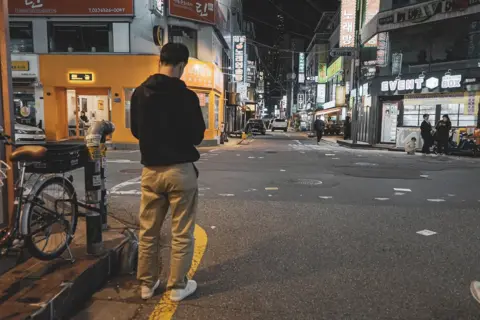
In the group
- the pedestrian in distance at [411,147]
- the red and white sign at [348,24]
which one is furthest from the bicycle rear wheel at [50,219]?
the red and white sign at [348,24]

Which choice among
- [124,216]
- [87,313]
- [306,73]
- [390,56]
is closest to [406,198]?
[124,216]

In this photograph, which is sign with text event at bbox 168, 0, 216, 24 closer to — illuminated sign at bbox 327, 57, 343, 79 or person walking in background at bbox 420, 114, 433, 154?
person walking in background at bbox 420, 114, 433, 154

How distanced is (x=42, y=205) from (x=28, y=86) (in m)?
19.9

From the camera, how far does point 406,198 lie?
7.88m

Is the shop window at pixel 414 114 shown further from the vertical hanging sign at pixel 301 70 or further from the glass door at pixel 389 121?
the vertical hanging sign at pixel 301 70

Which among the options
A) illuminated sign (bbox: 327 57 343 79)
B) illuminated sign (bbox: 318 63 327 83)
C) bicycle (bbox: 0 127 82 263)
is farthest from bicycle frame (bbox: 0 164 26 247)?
illuminated sign (bbox: 318 63 327 83)

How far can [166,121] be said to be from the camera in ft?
10.7

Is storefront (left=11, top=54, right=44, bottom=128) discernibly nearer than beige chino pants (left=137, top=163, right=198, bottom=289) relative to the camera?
No

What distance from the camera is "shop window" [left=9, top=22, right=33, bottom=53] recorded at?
2041 centimetres

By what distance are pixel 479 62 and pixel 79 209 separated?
2173cm

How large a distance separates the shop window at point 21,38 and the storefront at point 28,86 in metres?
0.82

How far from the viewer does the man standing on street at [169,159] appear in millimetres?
3254

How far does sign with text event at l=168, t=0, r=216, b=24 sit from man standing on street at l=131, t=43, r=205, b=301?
18.9 metres

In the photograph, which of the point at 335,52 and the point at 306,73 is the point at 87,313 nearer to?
the point at 335,52
